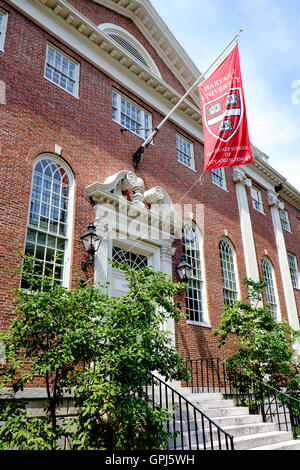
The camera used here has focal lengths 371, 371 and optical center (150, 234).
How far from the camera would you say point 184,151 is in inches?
544

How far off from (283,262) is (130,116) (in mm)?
10369

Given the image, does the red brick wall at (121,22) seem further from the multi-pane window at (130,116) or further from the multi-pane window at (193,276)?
the multi-pane window at (193,276)

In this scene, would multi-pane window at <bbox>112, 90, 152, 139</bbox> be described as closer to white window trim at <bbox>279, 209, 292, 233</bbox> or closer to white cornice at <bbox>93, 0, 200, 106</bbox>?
white cornice at <bbox>93, 0, 200, 106</bbox>

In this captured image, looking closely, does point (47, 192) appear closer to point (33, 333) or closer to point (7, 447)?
point (33, 333)

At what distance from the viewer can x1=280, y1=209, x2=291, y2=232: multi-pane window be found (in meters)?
19.7

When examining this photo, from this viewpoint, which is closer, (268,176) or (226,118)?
(226,118)

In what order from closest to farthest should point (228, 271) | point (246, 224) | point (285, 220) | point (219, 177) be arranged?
point (228, 271) → point (219, 177) → point (246, 224) → point (285, 220)

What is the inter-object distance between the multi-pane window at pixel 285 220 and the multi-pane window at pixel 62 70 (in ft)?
44.1

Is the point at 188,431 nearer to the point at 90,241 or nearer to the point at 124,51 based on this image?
the point at 90,241

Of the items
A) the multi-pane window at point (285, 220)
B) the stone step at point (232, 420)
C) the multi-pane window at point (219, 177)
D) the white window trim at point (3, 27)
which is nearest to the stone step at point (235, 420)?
the stone step at point (232, 420)

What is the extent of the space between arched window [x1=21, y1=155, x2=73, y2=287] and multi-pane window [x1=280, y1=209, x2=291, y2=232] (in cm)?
1387

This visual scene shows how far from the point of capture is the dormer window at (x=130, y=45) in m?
12.5

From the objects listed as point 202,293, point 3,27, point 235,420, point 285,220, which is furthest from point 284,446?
point 285,220

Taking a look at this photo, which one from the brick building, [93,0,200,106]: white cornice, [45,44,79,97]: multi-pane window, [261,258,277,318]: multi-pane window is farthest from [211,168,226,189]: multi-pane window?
[45,44,79,97]: multi-pane window
